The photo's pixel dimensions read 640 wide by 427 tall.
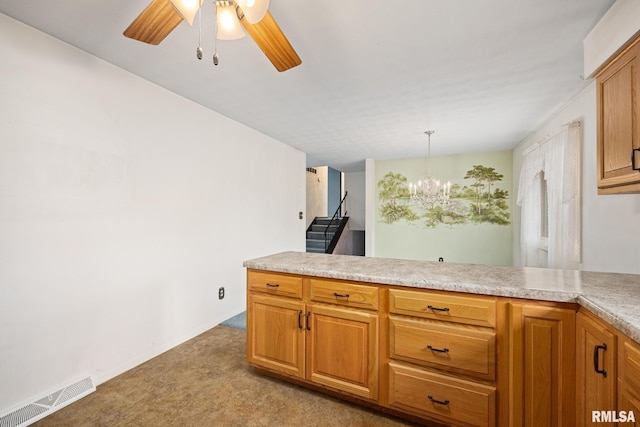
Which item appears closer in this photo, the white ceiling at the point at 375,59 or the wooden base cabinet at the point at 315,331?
the white ceiling at the point at 375,59

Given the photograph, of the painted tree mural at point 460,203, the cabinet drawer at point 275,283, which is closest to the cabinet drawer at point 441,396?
the cabinet drawer at point 275,283

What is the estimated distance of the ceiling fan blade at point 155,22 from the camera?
1227mm

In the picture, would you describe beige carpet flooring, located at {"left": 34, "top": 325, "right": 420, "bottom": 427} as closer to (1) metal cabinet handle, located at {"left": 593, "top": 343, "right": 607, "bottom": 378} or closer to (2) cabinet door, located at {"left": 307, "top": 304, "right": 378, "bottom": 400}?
(2) cabinet door, located at {"left": 307, "top": 304, "right": 378, "bottom": 400}

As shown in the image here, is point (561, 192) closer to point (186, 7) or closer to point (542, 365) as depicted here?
point (542, 365)

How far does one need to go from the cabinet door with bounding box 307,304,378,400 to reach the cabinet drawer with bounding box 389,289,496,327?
185 mm

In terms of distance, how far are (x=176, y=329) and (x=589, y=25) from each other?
156 inches

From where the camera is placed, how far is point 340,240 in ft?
22.1

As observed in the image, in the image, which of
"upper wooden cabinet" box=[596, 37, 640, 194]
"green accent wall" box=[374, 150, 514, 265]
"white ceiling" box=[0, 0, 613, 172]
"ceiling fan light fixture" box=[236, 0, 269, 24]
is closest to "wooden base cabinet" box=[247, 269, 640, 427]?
"upper wooden cabinet" box=[596, 37, 640, 194]

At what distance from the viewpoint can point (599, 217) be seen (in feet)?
7.39

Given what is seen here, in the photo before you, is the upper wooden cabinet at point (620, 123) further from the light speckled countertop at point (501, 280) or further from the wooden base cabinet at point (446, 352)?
the wooden base cabinet at point (446, 352)

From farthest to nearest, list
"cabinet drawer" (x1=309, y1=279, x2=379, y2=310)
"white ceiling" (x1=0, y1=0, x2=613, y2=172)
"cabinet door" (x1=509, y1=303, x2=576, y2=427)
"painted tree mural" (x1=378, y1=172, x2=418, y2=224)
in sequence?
"painted tree mural" (x1=378, y1=172, x2=418, y2=224), "cabinet drawer" (x1=309, y1=279, x2=379, y2=310), "white ceiling" (x1=0, y1=0, x2=613, y2=172), "cabinet door" (x1=509, y1=303, x2=576, y2=427)

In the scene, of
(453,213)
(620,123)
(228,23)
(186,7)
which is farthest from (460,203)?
(186,7)

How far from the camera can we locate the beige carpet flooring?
1692 millimetres

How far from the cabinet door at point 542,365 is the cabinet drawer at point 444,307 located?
0.12 meters
